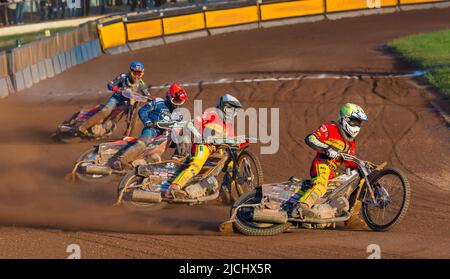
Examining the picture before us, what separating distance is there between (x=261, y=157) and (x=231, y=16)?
20254 mm

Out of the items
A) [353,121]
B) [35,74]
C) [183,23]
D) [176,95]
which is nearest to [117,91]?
[176,95]

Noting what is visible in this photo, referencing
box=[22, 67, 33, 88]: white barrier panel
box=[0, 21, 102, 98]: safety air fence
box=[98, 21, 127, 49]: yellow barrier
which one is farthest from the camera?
box=[98, 21, 127, 49]: yellow barrier

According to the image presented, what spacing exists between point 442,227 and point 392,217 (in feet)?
3.29

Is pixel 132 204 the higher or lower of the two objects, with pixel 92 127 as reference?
lower

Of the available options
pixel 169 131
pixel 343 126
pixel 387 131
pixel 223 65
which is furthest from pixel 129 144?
pixel 223 65

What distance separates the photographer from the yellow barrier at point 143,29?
34844mm

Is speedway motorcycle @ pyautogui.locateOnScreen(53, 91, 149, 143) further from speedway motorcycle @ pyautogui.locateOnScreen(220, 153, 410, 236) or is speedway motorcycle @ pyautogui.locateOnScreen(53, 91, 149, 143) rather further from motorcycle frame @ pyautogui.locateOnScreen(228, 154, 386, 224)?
motorcycle frame @ pyautogui.locateOnScreen(228, 154, 386, 224)

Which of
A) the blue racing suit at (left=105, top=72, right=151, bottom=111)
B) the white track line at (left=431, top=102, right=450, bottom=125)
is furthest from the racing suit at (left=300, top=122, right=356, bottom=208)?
the white track line at (left=431, top=102, right=450, bottom=125)

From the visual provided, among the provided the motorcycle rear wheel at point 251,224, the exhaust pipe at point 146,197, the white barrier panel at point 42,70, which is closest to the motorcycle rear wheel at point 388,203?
the motorcycle rear wheel at point 251,224

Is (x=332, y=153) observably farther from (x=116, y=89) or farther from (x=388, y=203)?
(x=116, y=89)

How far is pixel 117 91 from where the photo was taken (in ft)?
64.0

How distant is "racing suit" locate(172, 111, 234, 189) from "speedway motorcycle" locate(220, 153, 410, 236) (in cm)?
175

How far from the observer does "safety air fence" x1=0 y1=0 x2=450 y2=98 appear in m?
27.7

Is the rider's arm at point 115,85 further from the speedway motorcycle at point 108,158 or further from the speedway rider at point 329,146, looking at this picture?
the speedway rider at point 329,146
